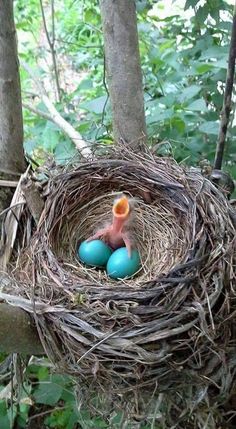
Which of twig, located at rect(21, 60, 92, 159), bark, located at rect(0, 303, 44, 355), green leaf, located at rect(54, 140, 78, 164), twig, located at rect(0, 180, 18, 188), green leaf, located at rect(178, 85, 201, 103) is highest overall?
green leaf, located at rect(178, 85, 201, 103)

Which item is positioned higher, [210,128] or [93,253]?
[210,128]

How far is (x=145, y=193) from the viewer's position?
1434 mm

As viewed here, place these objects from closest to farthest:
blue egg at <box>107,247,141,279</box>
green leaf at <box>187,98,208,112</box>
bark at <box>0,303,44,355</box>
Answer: bark at <box>0,303,44,355</box> → blue egg at <box>107,247,141,279</box> → green leaf at <box>187,98,208,112</box>

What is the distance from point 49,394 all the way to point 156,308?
0.43 meters

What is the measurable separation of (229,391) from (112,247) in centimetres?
51

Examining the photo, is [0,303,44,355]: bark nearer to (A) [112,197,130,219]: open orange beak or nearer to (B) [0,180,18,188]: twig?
(B) [0,180,18,188]: twig

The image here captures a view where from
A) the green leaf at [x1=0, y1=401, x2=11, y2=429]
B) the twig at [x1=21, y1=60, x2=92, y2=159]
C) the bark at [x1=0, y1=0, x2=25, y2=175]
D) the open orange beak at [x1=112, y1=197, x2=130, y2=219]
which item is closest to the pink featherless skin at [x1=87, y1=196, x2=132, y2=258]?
the open orange beak at [x1=112, y1=197, x2=130, y2=219]

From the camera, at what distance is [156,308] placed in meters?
1.08

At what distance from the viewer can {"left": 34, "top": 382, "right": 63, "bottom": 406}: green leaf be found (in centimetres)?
138

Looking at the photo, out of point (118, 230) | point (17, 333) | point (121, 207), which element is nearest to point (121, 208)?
point (121, 207)

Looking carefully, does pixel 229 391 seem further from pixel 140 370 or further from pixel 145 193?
pixel 145 193

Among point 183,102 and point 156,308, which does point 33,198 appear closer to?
point 156,308

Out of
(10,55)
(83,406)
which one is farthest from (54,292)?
(10,55)

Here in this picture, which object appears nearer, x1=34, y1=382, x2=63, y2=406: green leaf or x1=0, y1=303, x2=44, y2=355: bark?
x1=0, y1=303, x2=44, y2=355: bark
